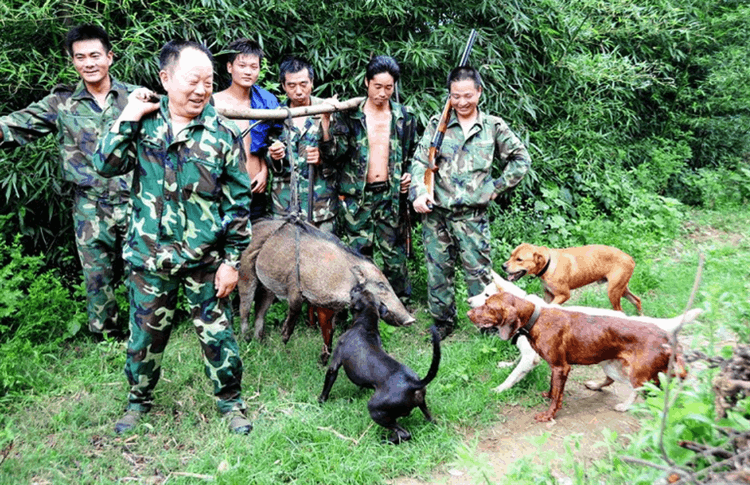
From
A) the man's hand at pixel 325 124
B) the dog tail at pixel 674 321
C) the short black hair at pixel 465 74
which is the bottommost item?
the dog tail at pixel 674 321

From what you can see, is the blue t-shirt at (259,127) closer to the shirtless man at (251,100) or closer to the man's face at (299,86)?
the shirtless man at (251,100)

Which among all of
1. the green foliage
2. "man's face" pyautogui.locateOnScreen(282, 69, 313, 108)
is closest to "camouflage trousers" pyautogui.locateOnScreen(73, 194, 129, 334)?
the green foliage

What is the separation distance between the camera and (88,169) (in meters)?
5.40

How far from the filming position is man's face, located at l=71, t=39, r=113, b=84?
516 cm

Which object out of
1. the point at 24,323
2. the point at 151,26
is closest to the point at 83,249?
the point at 24,323

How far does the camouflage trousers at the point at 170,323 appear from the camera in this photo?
13.2 ft

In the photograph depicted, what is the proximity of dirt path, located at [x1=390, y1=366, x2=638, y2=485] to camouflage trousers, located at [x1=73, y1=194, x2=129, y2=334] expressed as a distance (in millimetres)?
3209

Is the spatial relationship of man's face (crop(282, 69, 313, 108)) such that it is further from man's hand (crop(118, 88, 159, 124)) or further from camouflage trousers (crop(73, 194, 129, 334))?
man's hand (crop(118, 88, 159, 124))

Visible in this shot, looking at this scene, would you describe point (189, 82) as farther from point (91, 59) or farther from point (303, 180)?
point (303, 180)

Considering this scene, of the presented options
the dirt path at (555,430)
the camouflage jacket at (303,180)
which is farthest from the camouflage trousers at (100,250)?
the dirt path at (555,430)

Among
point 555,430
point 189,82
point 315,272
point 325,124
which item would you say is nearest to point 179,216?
point 189,82

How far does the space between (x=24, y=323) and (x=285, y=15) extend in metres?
4.06

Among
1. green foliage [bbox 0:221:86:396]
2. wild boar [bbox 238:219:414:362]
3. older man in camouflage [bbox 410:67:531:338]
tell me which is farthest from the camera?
older man in camouflage [bbox 410:67:531:338]

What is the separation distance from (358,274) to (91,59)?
280cm
